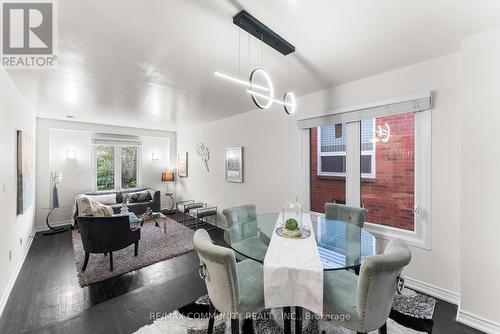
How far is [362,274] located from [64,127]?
6.66 m

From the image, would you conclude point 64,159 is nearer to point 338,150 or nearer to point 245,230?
point 245,230

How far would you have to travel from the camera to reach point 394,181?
106 inches

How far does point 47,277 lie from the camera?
277 cm

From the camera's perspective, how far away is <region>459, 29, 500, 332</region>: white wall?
1.85 metres

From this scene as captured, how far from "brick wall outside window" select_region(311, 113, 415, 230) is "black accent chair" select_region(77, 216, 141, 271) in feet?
11.1

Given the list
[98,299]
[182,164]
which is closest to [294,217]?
[98,299]

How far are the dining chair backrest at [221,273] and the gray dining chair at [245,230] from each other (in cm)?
37

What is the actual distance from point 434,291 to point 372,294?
5.73ft

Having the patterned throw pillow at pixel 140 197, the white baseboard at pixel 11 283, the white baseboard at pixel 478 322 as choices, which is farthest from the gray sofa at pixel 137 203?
the white baseboard at pixel 478 322

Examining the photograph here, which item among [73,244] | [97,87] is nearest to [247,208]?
[97,87]

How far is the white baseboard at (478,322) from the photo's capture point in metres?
1.84

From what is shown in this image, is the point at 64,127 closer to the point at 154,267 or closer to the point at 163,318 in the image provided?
the point at 154,267

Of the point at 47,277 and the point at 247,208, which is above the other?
the point at 247,208

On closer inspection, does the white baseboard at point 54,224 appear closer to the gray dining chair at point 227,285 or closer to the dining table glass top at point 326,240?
the dining table glass top at point 326,240
